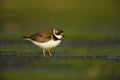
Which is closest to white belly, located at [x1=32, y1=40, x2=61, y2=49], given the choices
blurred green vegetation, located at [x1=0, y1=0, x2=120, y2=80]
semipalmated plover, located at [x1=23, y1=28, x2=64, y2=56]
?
semipalmated plover, located at [x1=23, y1=28, x2=64, y2=56]

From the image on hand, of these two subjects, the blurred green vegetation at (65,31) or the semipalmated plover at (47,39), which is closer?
the blurred green vegetation at (65,31)

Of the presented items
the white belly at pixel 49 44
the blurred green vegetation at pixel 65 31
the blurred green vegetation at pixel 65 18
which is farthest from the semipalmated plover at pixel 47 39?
the blurred green vegetation at pixel 65 18

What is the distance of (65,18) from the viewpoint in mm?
17172

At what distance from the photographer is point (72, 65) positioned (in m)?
12.7

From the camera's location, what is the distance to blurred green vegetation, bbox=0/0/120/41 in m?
16.0

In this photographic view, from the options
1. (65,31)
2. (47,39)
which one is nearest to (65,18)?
(65,31)

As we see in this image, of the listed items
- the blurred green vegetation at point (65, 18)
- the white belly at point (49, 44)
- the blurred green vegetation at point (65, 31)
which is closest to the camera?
→ the blurred green vegetation at point (65, 31)

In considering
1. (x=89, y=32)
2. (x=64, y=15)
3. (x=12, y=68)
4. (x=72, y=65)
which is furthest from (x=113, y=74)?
(x=64, y=15)

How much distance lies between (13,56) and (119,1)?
587 centimetres

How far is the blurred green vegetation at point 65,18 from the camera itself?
630 inches

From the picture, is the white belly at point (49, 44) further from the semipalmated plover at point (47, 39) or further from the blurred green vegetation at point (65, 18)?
the blurred green vegetation at point (65, 18)

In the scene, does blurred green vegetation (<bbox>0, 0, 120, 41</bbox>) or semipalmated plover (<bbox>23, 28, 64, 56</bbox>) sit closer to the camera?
semipalmated plover (<bbox>23, 28, 64, 56</bbox>)

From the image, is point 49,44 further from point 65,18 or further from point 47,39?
point 65,18

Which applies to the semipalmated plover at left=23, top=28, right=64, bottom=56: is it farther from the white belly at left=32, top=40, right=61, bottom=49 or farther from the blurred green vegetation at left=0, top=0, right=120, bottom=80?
the blurred green vegetation at left=0, top=0, right=120, bottom=80
